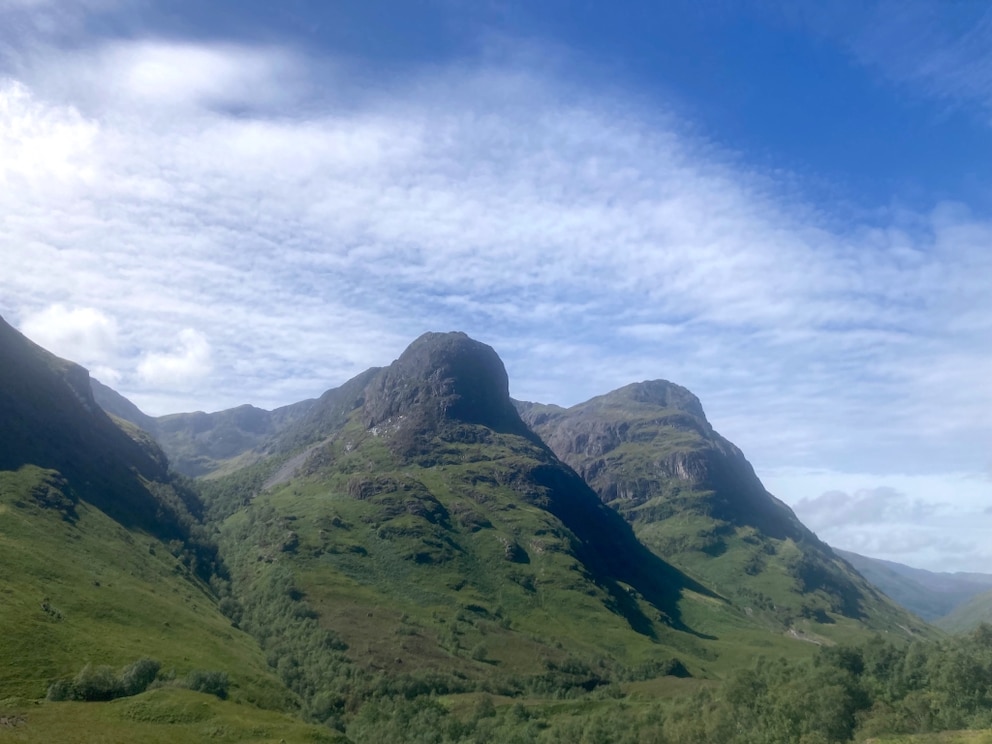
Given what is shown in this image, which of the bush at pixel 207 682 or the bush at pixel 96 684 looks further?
the bush at pixel 207 682

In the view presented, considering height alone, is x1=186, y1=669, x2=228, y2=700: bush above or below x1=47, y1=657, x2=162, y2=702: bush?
below

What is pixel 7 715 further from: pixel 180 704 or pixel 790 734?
pixel 790 734

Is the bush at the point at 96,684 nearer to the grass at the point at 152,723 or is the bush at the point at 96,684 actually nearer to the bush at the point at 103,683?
the bush at the point at 103,683

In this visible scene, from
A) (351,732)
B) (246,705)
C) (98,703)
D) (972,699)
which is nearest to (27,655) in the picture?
(98,703)

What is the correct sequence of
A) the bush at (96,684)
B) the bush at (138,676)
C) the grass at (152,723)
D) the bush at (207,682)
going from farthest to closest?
the bush at (207,682), the bush at (138,676), the bush at (96,684), the grass at (152,723)

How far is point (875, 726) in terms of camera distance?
A: 123 meters

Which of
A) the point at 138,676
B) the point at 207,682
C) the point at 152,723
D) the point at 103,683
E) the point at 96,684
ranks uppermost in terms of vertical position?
the point at 96,684

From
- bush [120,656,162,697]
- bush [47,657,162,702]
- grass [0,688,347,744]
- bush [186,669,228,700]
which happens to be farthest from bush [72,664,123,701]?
bush [186,669,228,700]

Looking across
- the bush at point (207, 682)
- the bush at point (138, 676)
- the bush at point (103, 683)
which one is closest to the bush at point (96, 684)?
the bush at point (103, 683)

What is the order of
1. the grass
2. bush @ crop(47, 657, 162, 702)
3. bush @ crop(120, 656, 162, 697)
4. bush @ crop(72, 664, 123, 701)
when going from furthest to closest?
1. bush @ crop(120, 656, 162, 697)
2. bush @ crop(72, 664, 123, 701)
3. bush @ crop(47, 657, 162, 702)
4. the grass

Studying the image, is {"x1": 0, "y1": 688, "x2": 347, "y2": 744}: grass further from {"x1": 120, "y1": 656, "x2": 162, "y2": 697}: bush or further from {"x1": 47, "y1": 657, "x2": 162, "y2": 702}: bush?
{"x1": 120, "y1": 656, "x2": 162, "y2": 697}: bush

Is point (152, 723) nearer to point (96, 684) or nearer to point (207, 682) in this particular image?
point (96, 684)

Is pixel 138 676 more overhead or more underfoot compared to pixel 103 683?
more underfoot

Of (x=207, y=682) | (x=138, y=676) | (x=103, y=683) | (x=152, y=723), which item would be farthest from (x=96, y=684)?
(x=207, y=682)
